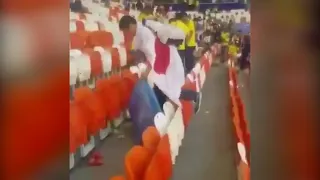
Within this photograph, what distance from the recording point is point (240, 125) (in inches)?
46.4

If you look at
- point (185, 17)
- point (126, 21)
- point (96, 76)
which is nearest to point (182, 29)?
point (185, 17)

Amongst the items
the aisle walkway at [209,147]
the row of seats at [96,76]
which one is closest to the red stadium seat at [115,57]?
the row of seats at [96,76]

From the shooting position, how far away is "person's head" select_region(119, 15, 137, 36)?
1199 millimetres

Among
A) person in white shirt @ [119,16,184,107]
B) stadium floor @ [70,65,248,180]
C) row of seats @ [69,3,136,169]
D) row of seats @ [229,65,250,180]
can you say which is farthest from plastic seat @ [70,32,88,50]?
row of seats @ [229,65,250,180]

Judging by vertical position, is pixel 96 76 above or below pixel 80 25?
below

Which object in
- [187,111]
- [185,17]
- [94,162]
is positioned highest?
[185,17]

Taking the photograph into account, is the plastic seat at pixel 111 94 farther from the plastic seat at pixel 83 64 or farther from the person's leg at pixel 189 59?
the person's leg at pixel 189 59

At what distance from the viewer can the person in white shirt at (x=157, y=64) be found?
1.19m

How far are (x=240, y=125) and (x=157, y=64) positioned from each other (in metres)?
0.23

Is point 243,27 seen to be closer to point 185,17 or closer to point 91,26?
point 185,17

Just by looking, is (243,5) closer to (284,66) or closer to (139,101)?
(284,66)

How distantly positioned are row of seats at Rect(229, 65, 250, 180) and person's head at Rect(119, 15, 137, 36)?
0.24 meters

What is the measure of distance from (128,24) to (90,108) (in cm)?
21

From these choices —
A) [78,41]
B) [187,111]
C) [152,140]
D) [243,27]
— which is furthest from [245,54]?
[78,41]
